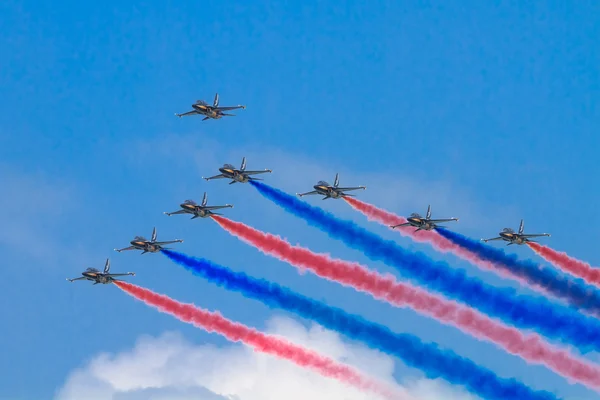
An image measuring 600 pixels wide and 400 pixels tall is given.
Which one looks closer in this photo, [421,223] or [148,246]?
[421,223]

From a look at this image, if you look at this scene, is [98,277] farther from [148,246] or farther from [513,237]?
[513,237]

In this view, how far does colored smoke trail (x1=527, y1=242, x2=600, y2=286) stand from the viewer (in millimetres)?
135750

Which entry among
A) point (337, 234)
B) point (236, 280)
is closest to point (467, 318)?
point (337, 234)

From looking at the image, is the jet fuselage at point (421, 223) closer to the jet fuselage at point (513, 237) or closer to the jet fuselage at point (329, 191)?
the jet fuselage at point (513, 237)

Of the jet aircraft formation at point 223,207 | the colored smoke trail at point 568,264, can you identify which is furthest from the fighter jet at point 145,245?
the colored smoke trail at point 568,264

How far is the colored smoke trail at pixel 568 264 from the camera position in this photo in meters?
136

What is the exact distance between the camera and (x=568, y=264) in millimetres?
137750

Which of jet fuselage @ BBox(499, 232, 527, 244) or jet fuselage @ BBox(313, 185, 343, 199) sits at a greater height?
jet fuselage @ BBox(313, 185, 343, 199)

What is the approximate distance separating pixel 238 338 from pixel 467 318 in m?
26.9

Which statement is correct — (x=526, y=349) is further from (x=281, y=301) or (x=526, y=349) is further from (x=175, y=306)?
(x=175, y=306)

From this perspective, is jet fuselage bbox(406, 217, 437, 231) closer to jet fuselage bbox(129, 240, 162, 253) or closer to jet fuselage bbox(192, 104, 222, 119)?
jet fuselage bbox(192, 104, 222, 119)

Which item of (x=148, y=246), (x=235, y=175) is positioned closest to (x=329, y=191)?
(x=235, y=175)

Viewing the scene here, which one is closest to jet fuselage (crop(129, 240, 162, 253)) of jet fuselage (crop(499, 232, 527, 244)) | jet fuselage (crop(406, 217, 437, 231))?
jet fuselage (crop(406, 217, 437, 231))

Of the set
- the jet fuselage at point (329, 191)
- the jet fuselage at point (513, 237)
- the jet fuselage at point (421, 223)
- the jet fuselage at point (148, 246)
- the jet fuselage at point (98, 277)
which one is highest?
the jet fuselage at point (329, 191)
